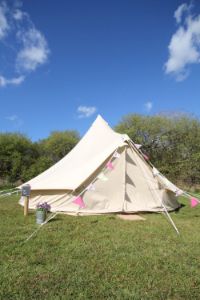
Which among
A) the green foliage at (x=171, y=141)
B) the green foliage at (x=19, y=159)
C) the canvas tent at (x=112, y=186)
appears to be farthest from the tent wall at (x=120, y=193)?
the green foliage at (x=171, y=141)

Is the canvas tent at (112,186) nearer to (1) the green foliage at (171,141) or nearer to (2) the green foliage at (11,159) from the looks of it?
(1) the green foliage at (171,141)

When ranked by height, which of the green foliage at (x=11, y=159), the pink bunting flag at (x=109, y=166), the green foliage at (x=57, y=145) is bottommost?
the pink bunting flag at (x=109, y=166)

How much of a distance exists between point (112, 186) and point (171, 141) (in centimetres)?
1306

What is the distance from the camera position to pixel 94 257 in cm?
357

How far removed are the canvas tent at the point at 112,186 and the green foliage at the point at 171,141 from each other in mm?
10344

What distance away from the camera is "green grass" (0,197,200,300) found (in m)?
2.70

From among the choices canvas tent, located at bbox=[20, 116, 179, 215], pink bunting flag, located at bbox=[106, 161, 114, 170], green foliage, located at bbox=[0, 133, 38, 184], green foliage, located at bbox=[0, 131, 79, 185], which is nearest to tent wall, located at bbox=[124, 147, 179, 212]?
canvas tent, located at bbox=[20, 116, 179, 215]

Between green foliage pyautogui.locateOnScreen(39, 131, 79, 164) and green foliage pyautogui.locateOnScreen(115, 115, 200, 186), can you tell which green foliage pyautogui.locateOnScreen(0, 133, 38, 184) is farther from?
green foliage pyautogui.locateOnScreen(115, 115, 200, 186)

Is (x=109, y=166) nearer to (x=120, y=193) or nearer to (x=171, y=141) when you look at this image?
(x=120, y=193)

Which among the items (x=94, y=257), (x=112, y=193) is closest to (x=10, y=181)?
(x=112, y=193)

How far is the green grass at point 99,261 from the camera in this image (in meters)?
2.70

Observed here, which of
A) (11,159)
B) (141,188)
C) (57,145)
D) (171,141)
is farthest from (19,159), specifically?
(141,188)

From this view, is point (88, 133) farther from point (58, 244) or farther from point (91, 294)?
point (91, 294)

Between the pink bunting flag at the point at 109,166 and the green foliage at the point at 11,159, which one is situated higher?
the green foliage at the point at 11,159
